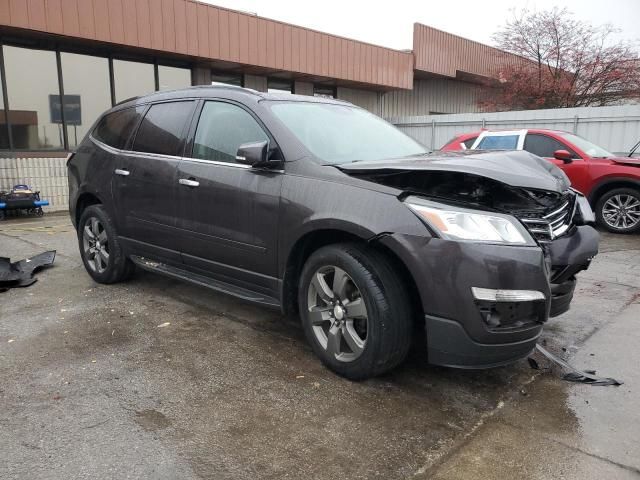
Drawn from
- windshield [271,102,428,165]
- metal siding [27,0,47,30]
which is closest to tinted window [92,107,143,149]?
windshield [271,102,428,165]

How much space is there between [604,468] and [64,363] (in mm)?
3070

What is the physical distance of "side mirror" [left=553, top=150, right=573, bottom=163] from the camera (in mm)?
8000

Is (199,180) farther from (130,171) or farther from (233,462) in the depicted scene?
(233,462)

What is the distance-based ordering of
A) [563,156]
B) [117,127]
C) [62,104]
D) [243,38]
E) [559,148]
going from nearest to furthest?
[117,127] < [563,156] < [559,148] < [62,104] < [243,38]

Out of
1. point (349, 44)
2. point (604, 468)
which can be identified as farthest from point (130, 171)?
point (349, 44)

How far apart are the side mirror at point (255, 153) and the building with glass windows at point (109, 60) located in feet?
26.4

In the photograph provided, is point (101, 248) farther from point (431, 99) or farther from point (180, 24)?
point (431, 99)

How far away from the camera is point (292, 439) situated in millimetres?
2465

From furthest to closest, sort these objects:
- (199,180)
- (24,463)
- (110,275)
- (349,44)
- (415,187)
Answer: (349,44) → (110,275) → (199,180) → (415,187) → (24,463)

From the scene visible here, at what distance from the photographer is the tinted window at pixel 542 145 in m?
8.48

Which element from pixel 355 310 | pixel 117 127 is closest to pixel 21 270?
pixel 117 127

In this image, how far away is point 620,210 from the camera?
26.7 feet

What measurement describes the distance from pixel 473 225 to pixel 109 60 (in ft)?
35.0

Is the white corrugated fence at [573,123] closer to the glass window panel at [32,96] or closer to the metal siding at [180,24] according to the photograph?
the metal siding at [180,24]
